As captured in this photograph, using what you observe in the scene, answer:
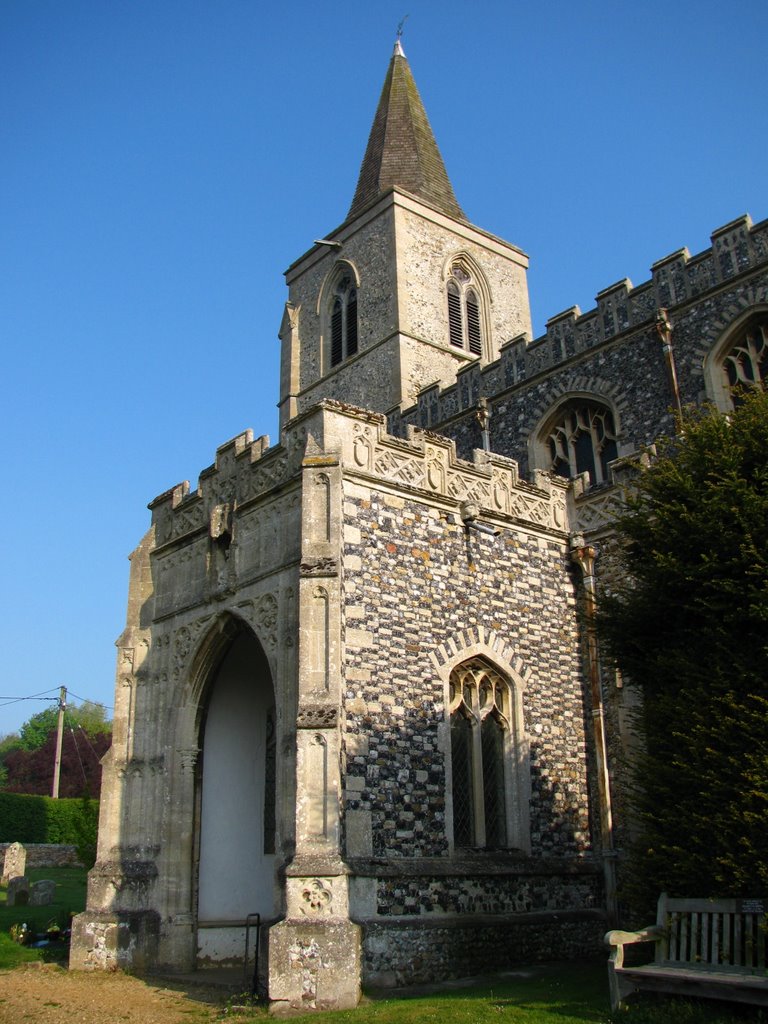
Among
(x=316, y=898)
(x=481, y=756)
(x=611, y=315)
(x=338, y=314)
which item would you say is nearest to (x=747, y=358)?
(x=611, y=315)

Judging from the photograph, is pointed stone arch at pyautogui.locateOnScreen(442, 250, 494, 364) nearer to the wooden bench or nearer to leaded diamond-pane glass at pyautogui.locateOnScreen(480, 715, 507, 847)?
leaded diamond-pane glass at pyautogui.locateOnScreen(480, 715, 507, 847)

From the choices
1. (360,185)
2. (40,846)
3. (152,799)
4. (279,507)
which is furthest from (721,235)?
(40,846)

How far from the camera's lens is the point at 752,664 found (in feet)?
30.8

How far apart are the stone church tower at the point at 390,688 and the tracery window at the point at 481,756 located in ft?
0.10

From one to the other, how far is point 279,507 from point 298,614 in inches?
73.6

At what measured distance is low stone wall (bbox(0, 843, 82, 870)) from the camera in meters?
36.3

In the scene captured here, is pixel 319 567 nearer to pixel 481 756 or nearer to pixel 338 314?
pixel 481 756

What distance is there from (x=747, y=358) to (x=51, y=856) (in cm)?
3222

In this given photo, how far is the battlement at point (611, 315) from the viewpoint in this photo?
16.4m

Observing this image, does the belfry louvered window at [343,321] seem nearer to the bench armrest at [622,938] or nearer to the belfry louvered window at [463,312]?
the belfry louvered window at [463,312]

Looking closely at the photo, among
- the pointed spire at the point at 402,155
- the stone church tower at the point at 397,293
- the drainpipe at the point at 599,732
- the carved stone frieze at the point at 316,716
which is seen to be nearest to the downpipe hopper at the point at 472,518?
the drainpipe at the point at 599,732

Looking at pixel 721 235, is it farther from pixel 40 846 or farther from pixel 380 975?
pixel 40 846

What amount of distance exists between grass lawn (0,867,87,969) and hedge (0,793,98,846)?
23.6 ft

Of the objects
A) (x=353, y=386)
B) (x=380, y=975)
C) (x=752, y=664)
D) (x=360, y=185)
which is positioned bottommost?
(x=380, y=975)
